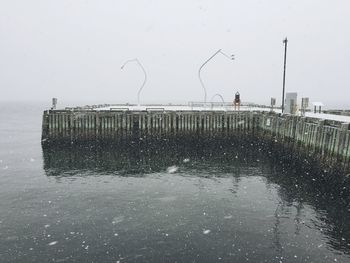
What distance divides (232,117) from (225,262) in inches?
1031

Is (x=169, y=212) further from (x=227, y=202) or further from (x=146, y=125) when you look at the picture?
(x=146, y=125)

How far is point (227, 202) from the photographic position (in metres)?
19.0

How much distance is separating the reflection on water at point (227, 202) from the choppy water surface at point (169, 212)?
0.05 metres

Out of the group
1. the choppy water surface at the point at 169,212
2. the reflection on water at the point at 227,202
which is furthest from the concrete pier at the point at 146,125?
the choppy water surface at the point at 169,212

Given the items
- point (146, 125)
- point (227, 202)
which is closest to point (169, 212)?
point (227, 202)

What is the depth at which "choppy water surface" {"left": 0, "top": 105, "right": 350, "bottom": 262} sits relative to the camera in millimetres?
13234

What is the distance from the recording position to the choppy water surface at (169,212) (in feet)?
43.4

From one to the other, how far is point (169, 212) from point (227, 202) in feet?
12.1

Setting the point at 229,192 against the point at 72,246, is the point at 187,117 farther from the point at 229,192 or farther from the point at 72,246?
the point at 72,246

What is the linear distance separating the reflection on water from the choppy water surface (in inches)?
2.2

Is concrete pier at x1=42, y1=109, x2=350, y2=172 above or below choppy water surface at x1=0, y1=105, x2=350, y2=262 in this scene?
above

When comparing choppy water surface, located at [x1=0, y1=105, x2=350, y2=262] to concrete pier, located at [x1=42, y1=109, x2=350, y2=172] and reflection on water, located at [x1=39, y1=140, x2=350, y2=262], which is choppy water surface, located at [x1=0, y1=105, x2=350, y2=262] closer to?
reflection on water, located at [x1=39, y1=140, x2=350, y2=262]

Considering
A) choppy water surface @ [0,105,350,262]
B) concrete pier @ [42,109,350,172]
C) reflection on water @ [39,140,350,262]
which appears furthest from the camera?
concrete pier @ [42,109,350,172]

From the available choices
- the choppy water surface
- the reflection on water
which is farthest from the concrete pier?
the choppy water surface
